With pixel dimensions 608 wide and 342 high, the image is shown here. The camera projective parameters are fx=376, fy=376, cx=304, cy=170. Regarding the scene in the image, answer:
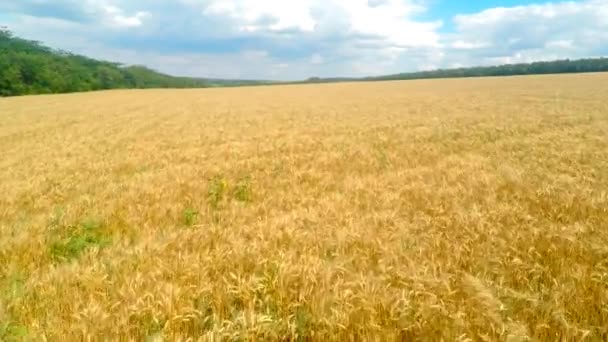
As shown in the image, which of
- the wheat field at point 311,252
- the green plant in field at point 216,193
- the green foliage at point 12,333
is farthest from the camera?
the green plant in field at point 216,193

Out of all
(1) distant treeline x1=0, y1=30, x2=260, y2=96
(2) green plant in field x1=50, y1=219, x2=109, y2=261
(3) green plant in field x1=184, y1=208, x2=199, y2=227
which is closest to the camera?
(2) green plant in field x1=50, y1=219, x2=109, y2=261

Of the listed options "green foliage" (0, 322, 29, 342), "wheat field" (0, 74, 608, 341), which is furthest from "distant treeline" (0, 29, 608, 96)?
"green foliage" (0, 322, 29, 342)

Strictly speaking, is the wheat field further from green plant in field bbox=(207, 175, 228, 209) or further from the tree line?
the tree line

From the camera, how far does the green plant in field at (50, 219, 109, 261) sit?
4.11 metres

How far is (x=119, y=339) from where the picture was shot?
2451 mm

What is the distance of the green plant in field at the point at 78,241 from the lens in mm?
4113

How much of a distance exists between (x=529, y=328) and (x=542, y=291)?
55 cm

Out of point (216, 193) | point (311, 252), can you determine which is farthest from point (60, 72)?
point (311, 252)

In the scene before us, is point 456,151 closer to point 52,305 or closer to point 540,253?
point 540,253

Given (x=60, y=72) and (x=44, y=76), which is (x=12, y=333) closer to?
(x=44, y=76)

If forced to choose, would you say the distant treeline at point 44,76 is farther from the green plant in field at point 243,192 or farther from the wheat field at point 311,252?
the green plant in field at point 243,192

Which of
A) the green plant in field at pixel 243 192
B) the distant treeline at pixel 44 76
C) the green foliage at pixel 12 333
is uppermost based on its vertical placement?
the distant treeline at pixel 44 76

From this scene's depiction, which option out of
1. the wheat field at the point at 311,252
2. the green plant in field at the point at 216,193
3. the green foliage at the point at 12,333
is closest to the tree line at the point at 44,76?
the wheat field at the point at 311,252

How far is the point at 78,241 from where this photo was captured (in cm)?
420
